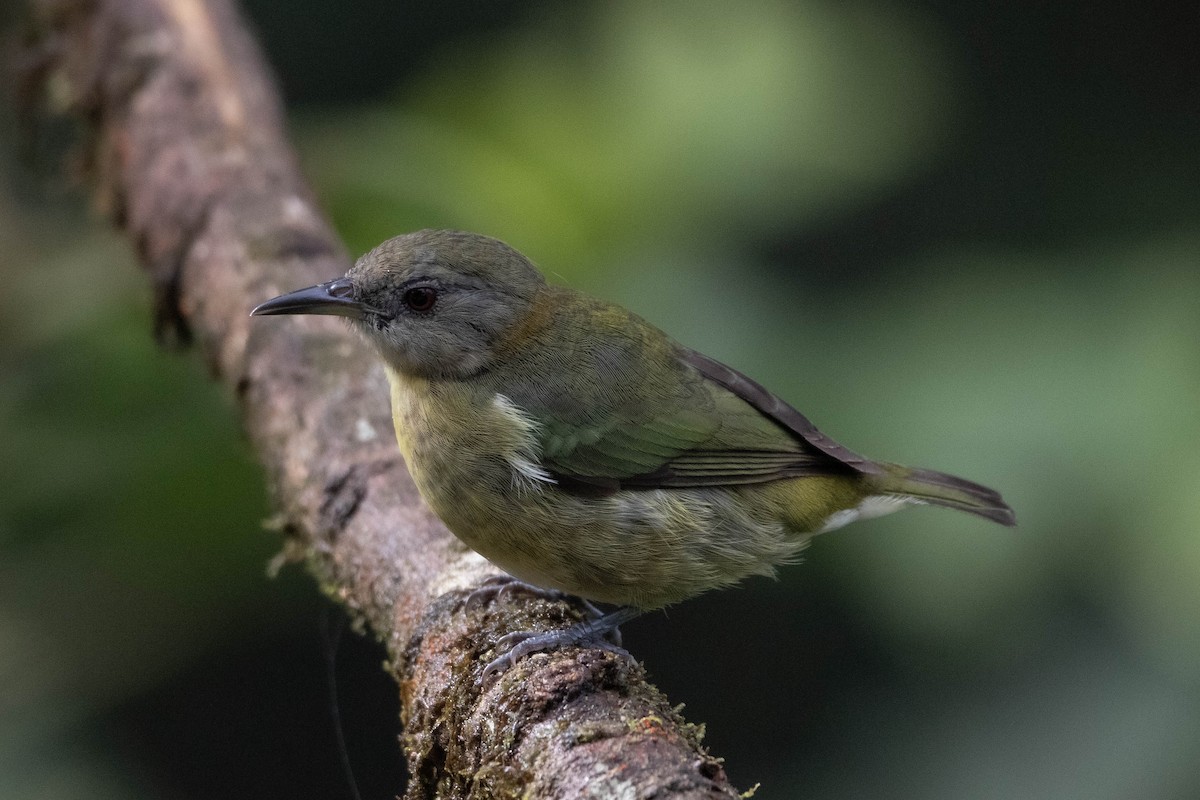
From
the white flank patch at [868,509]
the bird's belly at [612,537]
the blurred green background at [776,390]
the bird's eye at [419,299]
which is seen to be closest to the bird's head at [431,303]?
the bird's eye at [419,299]

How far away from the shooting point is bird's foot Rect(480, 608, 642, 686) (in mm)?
2818

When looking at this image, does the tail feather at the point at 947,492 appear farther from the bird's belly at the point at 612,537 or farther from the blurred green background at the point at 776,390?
the bird's belly at the point at 612,537

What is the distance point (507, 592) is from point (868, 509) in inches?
49.9

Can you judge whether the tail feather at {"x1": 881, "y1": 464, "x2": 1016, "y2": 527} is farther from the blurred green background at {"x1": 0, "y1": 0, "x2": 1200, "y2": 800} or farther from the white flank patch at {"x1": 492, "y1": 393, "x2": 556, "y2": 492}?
the white flank patch at {"x1": 492, "y1": 393, "x2": 556, "y2": 492}

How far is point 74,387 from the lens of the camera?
172 inches

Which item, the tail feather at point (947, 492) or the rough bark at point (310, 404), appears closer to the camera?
the rough bark at point (310, 404)

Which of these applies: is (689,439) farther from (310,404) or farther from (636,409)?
(310,404)

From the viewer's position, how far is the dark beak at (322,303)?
3562mm

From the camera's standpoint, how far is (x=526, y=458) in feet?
11.2

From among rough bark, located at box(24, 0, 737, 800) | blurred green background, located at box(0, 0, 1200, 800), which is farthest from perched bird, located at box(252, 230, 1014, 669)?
blurred green background, located at box(0, 0, 1200, 800)

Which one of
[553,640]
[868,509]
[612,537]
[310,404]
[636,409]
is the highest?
[636,409]

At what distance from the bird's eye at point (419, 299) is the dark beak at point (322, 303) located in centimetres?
11

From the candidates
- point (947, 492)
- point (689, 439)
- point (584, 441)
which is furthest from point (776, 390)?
point (584, 441)

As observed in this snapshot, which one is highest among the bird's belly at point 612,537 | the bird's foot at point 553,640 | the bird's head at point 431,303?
the bird's head at point 431,303
